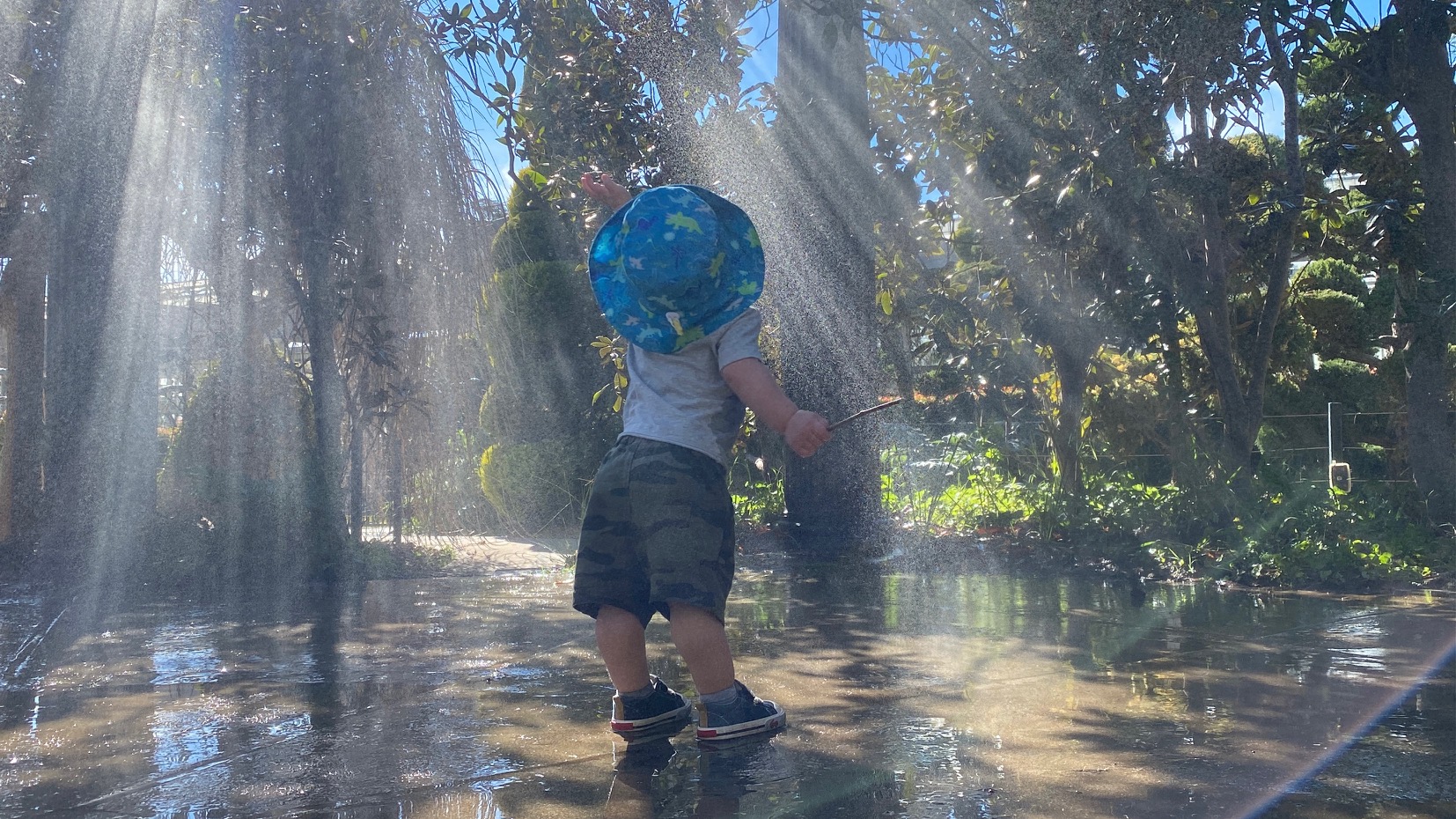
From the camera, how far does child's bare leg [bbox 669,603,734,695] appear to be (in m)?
2.85

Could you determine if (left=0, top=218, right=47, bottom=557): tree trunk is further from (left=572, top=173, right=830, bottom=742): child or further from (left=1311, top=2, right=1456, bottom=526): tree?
(left=1311, top=2, right=1456, bottom=526): tree

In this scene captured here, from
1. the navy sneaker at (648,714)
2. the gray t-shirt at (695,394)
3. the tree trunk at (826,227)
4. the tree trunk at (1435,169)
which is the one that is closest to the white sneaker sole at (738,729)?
the navy sneaker at (648,714)

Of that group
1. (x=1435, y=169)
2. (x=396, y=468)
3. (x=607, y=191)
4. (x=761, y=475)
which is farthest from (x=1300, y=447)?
(x=607, y=191)

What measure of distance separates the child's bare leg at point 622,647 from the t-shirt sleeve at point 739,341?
0.67 meters

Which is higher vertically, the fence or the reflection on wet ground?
the fence

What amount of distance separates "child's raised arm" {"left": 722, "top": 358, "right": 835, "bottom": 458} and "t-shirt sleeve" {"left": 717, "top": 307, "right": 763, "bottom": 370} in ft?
0.06

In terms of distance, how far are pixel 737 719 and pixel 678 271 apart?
108 cm

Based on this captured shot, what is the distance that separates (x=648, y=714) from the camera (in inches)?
115

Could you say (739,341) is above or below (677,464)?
above

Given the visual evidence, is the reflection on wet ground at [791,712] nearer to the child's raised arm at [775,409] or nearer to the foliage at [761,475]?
the child's raised arm at [775,409]

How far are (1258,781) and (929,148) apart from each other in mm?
4534

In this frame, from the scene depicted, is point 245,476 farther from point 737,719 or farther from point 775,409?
point 775,409

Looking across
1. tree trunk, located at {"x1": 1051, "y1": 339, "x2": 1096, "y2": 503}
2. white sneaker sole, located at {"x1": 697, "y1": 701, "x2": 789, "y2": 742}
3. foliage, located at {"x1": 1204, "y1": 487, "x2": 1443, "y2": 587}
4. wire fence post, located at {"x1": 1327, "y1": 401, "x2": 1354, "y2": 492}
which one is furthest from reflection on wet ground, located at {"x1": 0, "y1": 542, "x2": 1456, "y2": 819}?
wire fence post, located at {"x1": 1327, "y1": 401, "x2": 1354, "y2": 492}

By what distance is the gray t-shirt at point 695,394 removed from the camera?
114 inches
